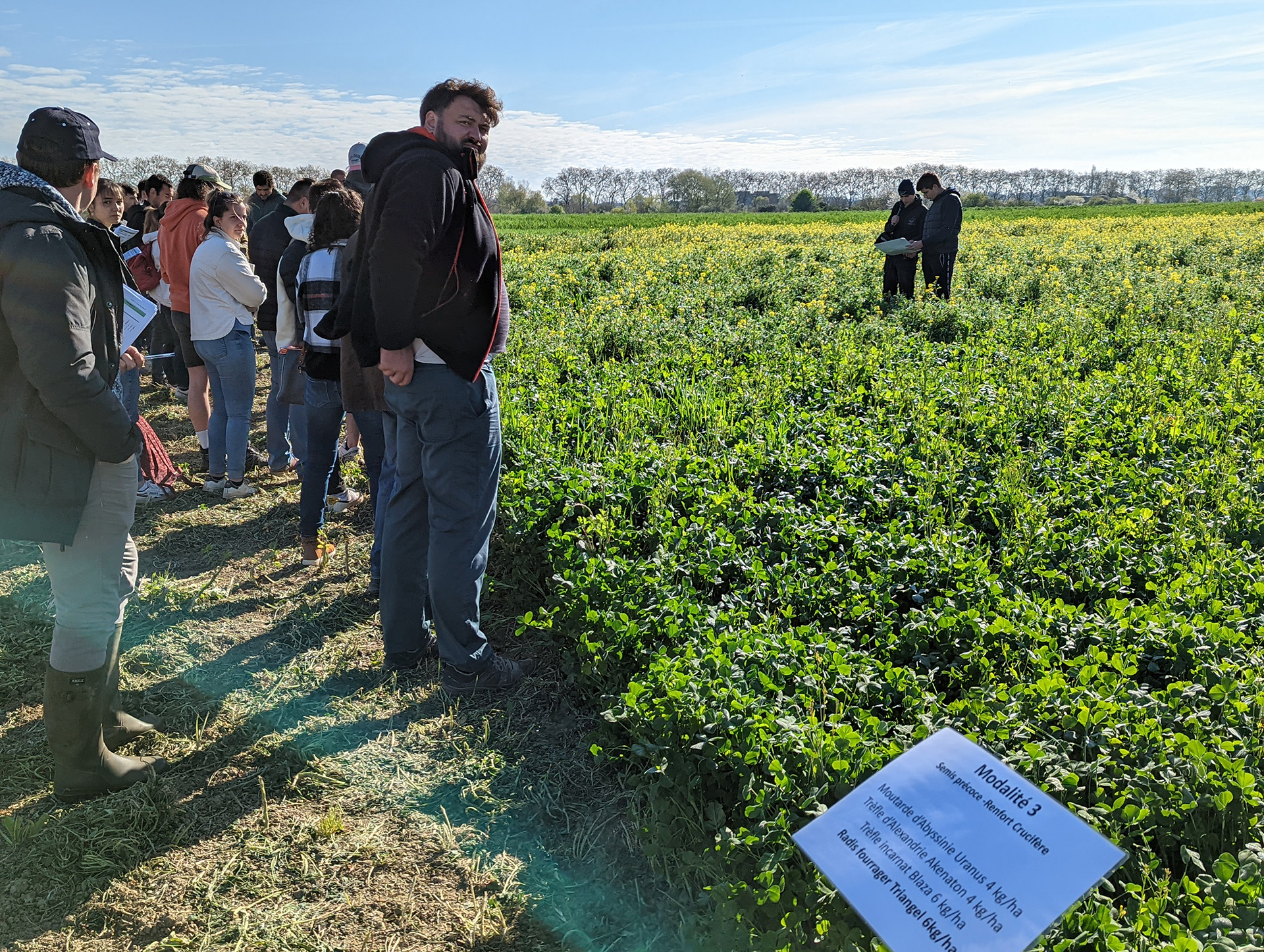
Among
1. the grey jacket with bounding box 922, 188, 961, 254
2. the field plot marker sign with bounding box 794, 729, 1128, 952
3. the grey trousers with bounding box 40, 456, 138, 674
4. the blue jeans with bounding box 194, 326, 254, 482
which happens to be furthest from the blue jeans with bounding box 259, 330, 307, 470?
the grey jacket with bounding box 922, 188, 961, 254

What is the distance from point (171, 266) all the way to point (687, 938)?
6419 millimetres

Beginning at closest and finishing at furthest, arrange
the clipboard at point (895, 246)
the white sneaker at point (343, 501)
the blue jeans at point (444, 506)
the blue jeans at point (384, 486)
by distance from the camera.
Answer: the blue jeans at point (444, 506)
the blue jeans at point (384, 486)
the white sneaker at point (343, 501)
the clipboard at point (895, 246)

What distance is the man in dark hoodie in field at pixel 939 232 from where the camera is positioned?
10.2 m

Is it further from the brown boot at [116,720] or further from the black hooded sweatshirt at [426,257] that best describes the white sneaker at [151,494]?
the black hooded sweatshirt at [426,257]

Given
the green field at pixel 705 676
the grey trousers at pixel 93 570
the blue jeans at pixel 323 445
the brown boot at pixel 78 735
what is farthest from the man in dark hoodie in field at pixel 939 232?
the brown boot at pixel 78 735

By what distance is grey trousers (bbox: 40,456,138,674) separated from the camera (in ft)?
9.68

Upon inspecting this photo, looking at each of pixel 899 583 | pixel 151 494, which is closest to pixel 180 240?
pixel 151 494

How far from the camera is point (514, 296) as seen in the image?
41.4ft

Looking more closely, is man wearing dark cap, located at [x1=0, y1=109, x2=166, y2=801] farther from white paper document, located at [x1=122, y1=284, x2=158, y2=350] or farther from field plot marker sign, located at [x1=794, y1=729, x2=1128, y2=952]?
field plot marker sign, located at [x1=794, y1=729, x2=1128, y2=952]

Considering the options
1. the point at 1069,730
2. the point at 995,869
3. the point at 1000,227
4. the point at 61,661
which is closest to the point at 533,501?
the point at 61,661

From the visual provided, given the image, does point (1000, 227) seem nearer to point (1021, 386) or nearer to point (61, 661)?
point (1021, 386)

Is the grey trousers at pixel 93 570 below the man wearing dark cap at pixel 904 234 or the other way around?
below

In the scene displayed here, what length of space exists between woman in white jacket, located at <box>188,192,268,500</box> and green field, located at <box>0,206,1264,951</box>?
1.38 feet

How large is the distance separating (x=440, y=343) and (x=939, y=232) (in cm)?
886
